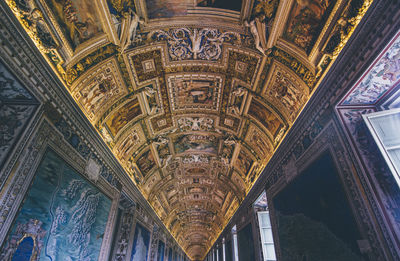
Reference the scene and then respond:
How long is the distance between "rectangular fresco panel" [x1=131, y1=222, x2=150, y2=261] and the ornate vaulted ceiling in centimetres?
287

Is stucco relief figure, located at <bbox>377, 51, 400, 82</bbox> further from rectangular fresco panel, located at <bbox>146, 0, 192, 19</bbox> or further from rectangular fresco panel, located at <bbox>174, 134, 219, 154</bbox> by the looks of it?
rectangular fresco panel, located at <bbox>174, 134, 219, 154</bbox>

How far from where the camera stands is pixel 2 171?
3645mm

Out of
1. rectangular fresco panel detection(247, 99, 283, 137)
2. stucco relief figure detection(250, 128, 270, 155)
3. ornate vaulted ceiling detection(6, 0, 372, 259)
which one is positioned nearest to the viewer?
ornate vaulted ceiling detection(6, 0, 372, 259)

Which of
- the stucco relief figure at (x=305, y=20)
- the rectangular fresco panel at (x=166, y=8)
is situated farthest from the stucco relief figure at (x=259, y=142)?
the rectangular fresco panel at (x=166, y=8)

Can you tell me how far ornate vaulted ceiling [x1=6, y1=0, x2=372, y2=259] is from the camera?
5.10m

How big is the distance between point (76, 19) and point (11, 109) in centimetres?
270

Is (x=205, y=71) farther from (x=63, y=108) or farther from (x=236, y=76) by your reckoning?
(x=63, y=108)

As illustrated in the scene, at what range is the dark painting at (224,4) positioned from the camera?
6.01 meters

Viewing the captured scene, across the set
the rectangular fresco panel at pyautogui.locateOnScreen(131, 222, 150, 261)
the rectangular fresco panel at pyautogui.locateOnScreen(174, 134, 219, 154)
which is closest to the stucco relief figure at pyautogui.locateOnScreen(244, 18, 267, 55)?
the rectangular fresco panel at pyautogui.locateOnScreen(174, 134, 219, 154)

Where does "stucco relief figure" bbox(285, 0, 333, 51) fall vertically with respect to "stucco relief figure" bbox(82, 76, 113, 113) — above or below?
above

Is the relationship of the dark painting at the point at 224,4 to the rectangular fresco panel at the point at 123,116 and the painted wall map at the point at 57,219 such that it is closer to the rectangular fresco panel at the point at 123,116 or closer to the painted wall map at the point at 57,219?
the rectangular fresco panel at the point at 123,116

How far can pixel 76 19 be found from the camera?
529 cm

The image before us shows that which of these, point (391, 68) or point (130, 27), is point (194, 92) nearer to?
point (130, 27)

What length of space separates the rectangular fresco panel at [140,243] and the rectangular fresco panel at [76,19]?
32.8ft
